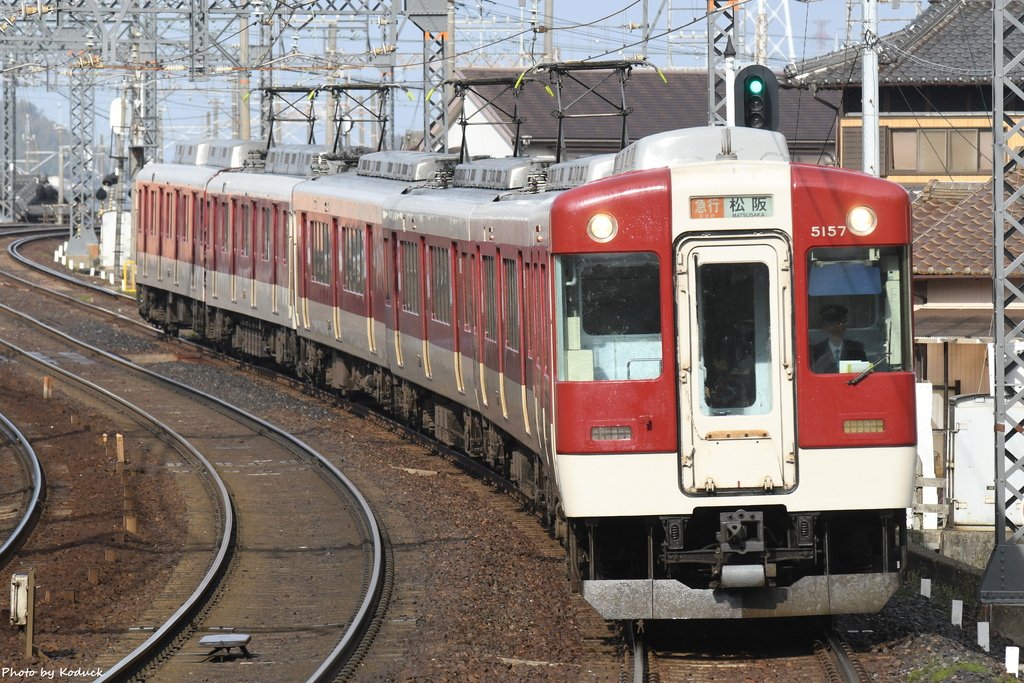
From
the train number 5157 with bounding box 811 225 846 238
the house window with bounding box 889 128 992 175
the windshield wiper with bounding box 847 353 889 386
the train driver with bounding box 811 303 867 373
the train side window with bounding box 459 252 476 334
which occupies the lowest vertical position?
the windshield wiper with bounding box 847 353 889 386

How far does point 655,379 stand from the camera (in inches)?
333

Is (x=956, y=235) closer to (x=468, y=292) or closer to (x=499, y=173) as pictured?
(x=499, y=173)

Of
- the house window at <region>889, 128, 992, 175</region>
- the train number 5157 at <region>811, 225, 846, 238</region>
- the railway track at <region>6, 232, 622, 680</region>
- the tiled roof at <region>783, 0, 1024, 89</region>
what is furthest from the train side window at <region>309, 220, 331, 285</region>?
the train number 5157 at <region>811, 225, 846, 238</region>

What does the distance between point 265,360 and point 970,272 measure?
11186 mm

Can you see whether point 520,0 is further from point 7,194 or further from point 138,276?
point 7,194

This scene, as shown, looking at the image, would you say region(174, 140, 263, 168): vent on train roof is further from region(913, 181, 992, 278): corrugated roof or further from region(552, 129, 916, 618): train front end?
region(552, 129, 916, 618): train front end

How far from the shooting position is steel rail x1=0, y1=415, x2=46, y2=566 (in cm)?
1208

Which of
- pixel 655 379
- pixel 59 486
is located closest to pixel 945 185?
pixel 59 486

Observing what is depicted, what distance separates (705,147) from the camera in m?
9.40

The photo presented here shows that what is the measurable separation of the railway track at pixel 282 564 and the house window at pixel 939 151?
12558mm

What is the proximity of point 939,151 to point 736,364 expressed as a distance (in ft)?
63.9

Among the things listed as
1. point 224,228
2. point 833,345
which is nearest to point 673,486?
point 833,345

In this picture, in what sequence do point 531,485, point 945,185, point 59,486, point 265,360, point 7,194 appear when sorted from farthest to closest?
point 7,194 < point 265,360 < point 945,185 < point 59,486 < point 531,485

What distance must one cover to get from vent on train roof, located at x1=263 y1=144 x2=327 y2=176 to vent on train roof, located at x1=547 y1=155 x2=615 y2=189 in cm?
1015
